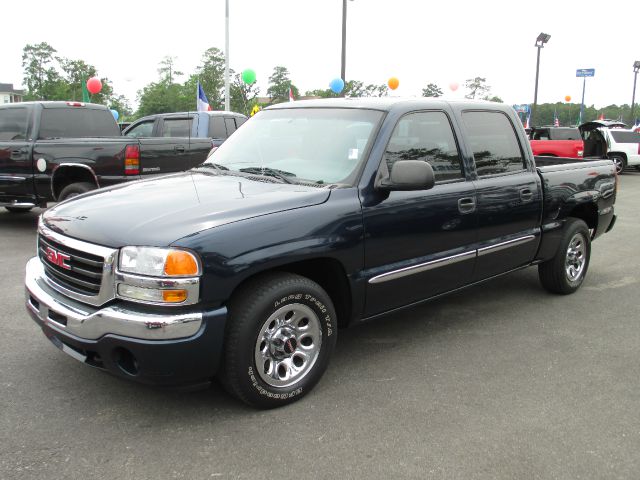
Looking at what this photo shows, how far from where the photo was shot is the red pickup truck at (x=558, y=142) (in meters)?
18.3

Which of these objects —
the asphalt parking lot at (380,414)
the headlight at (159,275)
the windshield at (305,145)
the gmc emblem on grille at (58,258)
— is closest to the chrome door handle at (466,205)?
the windshield at (305,145)

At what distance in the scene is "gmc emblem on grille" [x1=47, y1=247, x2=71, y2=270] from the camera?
321 cm

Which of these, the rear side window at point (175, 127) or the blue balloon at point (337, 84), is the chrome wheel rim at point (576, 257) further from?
the blue balloon at point (337, 84)

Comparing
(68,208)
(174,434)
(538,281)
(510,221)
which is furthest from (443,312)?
(68,208)

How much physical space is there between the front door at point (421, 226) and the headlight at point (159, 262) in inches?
47.3

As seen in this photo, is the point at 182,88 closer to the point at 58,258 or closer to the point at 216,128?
the point at 216,128

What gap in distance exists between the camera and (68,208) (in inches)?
137

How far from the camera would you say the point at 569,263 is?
18.6ft

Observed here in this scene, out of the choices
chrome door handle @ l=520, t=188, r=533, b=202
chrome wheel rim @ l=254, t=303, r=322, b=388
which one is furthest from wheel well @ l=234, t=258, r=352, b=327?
chrome door handle @ l=520, t=188, r=533, b=202

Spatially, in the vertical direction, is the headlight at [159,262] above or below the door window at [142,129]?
below

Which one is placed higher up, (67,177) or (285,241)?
(285,241)

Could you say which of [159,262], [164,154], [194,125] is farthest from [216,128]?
[159,262]

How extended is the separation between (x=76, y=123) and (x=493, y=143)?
22.2ft

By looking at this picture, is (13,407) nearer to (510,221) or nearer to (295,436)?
(295,436)
